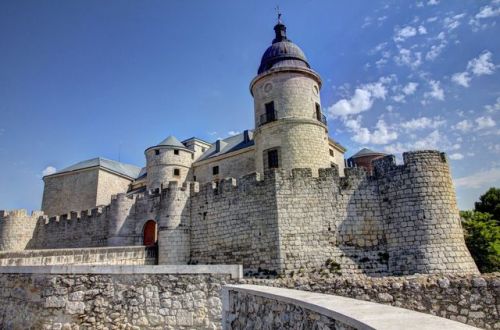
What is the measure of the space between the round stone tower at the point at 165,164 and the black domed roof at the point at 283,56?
10482 millimetres

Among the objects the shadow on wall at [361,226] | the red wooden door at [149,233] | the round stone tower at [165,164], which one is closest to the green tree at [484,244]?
the shadow on wall at [361,226]

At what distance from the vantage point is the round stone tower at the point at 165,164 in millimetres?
27547

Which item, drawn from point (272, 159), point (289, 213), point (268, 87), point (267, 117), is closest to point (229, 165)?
point (267, 117)

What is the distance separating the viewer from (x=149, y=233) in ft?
65.7

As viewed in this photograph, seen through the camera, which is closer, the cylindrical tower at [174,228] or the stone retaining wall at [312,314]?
the stone retaining wall at [312,314]

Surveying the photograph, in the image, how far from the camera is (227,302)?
228 inches

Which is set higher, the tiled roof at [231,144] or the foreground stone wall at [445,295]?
the tiled roof at [231,144]

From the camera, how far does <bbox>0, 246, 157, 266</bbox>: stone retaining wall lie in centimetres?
1305

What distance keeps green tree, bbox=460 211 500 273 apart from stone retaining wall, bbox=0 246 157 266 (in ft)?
47.1

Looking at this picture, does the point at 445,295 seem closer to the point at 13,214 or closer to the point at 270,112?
the point at 270,112

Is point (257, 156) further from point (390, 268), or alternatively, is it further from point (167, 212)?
point (390, 268)

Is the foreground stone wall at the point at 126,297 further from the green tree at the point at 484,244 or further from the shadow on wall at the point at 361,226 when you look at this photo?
the green tree at the point at 484,244

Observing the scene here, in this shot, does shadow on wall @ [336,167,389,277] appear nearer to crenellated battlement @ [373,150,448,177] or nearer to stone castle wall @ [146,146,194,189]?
crenellated battlement @ [373,150,448,177]

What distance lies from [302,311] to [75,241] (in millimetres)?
22380
